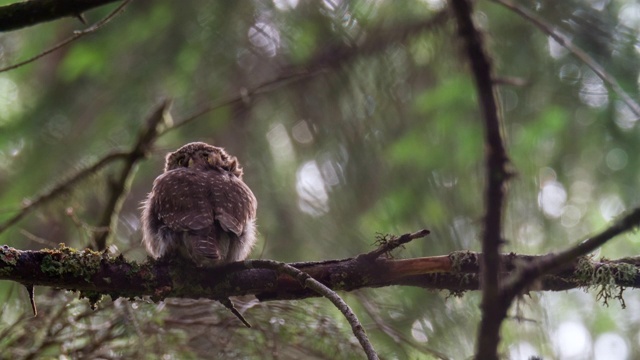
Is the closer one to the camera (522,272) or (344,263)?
(522,272)

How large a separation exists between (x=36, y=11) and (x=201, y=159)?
1.97m

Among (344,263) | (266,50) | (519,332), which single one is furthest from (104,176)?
(519,332)

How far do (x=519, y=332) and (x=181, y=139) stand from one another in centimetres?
298

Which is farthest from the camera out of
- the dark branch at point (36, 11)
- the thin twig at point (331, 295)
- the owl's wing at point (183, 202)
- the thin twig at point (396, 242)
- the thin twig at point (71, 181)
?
the thin twig at point (71, 181)

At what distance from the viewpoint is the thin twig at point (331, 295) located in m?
2.19

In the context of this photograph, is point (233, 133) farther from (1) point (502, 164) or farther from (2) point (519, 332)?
(1) point (502, 164)

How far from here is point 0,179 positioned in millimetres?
5758

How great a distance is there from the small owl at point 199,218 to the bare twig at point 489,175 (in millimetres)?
1756

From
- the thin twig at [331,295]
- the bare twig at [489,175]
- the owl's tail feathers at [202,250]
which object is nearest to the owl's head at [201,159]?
the owl's tail feathers at [202,250]

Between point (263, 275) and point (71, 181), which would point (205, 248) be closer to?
point (263, 275)

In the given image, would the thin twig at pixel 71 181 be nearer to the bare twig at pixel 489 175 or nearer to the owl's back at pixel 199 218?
the owl's back at pixel 199 218

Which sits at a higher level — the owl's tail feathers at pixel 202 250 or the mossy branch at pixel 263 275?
the mossy branch at pixel 263 275

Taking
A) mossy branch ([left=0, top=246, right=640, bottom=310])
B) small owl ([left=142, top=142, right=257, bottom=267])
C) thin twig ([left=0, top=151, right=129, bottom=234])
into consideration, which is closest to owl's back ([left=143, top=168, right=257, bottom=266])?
small owl ([left=142, top=142, right=257, bottom=267])

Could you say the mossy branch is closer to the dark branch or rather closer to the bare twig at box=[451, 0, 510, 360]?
the dark branch
